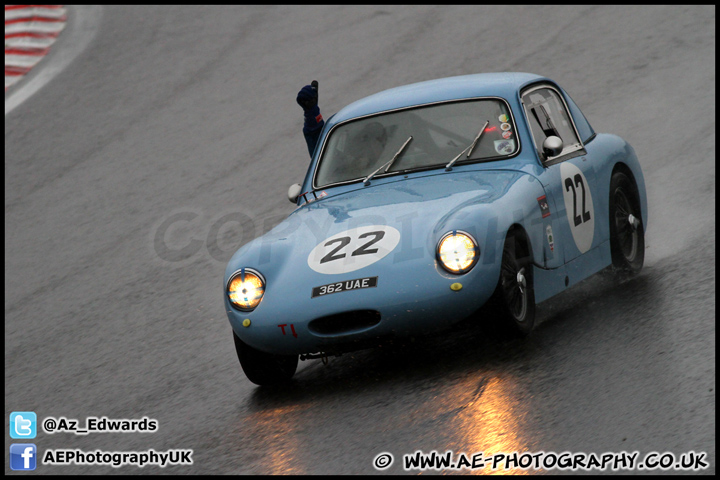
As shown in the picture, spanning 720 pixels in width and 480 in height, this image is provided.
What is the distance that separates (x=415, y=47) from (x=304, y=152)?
148 inches

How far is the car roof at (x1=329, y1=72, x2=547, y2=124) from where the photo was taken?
6.57 metres

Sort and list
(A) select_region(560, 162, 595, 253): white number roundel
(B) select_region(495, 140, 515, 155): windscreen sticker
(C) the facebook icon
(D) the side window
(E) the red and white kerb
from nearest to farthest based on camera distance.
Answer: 1. (C) the facebook icon
2. (A) select_region(560, 162, 595, 253): white number roundel
3. (B) select_region(495, 140, 515, 155): windscreen sticker
4. (D) the side window
5. (E) the red and white kerb

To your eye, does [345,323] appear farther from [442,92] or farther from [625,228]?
[625,228]

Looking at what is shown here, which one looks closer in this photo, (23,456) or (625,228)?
(23,456)

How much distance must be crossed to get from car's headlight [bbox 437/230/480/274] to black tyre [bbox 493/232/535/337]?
19cm

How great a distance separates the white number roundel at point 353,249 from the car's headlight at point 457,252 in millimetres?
253

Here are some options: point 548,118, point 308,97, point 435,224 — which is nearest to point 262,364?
point 435,224

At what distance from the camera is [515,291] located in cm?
533

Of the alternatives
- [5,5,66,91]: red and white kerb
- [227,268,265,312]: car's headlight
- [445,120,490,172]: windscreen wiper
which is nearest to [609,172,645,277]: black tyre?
[445,120,490,172]: windscreen wiper

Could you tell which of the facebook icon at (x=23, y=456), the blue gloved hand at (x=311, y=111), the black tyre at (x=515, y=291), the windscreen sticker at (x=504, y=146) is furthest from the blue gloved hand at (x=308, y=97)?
the facebook icon at (x=23, y=456)

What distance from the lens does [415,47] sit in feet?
47.2

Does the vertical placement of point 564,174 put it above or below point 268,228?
above

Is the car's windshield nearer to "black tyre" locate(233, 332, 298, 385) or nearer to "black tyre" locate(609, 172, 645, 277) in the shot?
"black tyre" locate(609, 172, 645, 277)

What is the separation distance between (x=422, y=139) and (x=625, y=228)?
1540 mm
